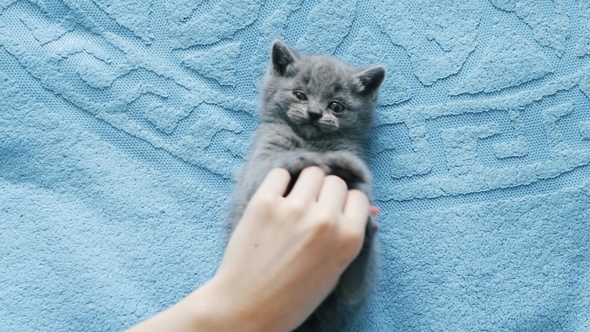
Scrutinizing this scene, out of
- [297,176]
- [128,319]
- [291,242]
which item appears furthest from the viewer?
[128,319]

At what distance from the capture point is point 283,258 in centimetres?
75

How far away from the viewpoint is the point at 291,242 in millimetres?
753

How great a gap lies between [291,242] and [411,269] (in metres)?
0.41

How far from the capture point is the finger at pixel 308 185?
2.56ft

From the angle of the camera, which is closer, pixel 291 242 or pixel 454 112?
pixel 291 242

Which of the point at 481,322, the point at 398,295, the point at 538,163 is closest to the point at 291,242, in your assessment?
the point at 398,295

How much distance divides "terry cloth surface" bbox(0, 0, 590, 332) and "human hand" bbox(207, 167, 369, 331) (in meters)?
0.34

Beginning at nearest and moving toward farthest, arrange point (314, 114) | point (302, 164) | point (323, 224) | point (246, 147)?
point (323, 224) < point (302, 164) < point (314, 114) < point (246, 147)

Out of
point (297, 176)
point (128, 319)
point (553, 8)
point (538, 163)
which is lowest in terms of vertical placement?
point (128, 319)

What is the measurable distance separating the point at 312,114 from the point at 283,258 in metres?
0.35

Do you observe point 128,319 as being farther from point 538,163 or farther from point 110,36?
point 538,163

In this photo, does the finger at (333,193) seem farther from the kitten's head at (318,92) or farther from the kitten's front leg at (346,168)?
the kitten's head at (318,92)

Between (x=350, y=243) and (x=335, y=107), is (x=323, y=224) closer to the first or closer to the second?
(x=350, y=243)

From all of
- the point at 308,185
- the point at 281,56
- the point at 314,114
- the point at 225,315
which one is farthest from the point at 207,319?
the point at 281,56
